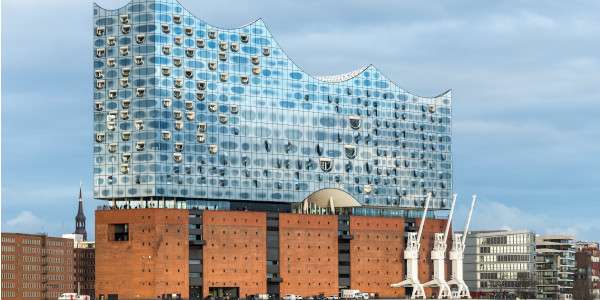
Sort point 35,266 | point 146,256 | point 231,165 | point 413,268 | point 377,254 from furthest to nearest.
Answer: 1. point 35,266
2. point 413,268
3. point 377,254
4. point 231,165
5. point 146,256

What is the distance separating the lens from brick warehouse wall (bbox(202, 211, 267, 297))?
13438 centimetres

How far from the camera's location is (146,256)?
129125 mm

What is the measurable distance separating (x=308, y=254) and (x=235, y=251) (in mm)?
14033

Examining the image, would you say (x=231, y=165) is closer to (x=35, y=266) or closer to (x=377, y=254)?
(x=377, y=254)

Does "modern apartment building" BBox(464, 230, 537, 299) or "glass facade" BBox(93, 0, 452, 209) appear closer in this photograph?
"glass facade" BBox(93, 0, 452, 209)

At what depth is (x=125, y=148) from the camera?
137000 millimetres

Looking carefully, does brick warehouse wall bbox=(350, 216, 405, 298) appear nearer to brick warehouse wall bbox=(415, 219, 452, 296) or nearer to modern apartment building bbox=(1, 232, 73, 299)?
brick warehouse wall bbox=(415, 219, 452, 296)

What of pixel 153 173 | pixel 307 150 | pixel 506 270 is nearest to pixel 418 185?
pixel 307 150

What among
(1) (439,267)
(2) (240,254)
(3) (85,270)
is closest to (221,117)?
(2) (240,254)

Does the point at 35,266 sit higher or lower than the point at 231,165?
lower

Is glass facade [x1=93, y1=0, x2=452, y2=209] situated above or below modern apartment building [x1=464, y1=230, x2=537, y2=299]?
above

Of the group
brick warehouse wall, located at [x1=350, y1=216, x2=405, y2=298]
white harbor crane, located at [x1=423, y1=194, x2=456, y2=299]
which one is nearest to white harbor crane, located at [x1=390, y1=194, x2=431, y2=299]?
brick warehouse wall, located at [x1=350, y1=216, x2=405, y2=298]

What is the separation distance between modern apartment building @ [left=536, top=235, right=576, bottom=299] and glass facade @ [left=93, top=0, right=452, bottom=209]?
48.0m

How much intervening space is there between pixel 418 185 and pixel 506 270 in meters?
36.8
